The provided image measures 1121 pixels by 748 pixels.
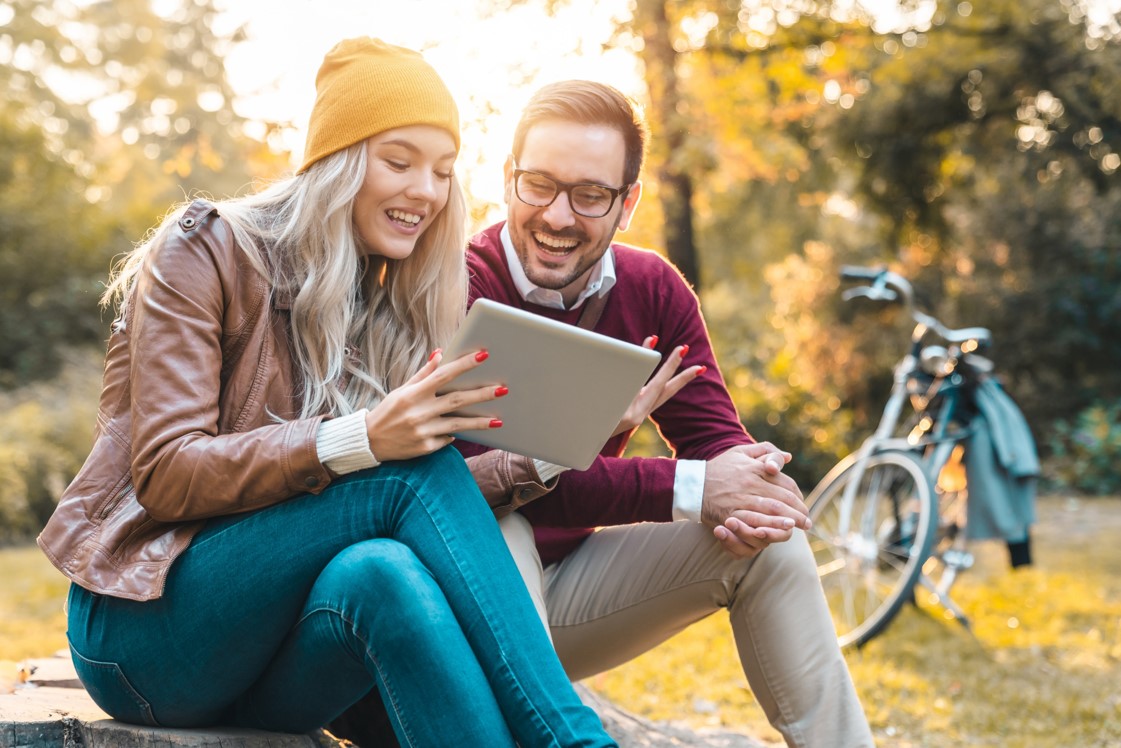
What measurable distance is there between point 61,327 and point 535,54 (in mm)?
7586

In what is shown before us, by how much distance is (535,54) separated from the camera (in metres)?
7.19

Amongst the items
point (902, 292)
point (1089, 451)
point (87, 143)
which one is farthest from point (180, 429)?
point (87, 143)

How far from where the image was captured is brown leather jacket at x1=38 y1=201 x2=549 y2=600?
1802 millimetres

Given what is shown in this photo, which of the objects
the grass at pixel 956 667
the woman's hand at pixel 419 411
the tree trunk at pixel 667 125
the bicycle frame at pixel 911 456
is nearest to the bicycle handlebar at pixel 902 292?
the bicycle frame at pixel 911 456

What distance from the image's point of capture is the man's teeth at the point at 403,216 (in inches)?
88.5

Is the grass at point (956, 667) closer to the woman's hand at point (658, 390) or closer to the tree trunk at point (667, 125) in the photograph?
the woman's hand at point (658, 390)

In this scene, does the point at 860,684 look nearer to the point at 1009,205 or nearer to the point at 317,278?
the point at 317,278

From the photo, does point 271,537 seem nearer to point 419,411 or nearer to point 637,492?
point 419,411

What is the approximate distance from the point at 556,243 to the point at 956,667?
2678 millimetres

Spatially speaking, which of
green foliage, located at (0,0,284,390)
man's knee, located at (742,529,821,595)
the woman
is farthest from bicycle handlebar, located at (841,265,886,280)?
green foliage, located at (0,0,284,390)

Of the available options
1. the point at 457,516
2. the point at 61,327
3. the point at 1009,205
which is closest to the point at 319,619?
the point at 457,516

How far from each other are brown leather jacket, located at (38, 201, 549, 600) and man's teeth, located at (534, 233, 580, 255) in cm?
74

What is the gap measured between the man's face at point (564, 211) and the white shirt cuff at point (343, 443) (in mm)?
808

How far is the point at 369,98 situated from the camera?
2.16 metres
